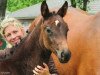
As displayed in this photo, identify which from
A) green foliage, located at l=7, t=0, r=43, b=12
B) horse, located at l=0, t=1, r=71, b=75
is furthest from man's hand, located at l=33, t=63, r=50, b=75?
green foliage, located at l=7, t=0, r=43, b=12

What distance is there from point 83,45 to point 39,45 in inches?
46.2

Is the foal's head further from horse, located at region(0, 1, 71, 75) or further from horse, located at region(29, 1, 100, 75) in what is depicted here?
horse, located at region(29, 1, 100, 75)

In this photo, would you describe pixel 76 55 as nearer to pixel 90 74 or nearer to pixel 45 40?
pixel 90 74

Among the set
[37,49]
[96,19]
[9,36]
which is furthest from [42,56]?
[96,19]

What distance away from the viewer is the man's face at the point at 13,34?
527cm

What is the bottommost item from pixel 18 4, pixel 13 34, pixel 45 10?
pixel 18 4

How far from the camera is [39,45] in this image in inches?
183

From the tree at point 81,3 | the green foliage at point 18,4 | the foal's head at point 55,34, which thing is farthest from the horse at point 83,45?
the green foliage at point 18,4

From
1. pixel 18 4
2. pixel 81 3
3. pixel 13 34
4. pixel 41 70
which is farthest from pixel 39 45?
pixel 18 4

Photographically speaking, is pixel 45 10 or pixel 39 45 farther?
pixel 39 45

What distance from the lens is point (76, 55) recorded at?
19.2ft

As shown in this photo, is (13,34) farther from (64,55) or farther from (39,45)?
(64,55)

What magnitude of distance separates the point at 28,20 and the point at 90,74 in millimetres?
18951

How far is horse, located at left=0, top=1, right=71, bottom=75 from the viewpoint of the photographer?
4303 millimetres
